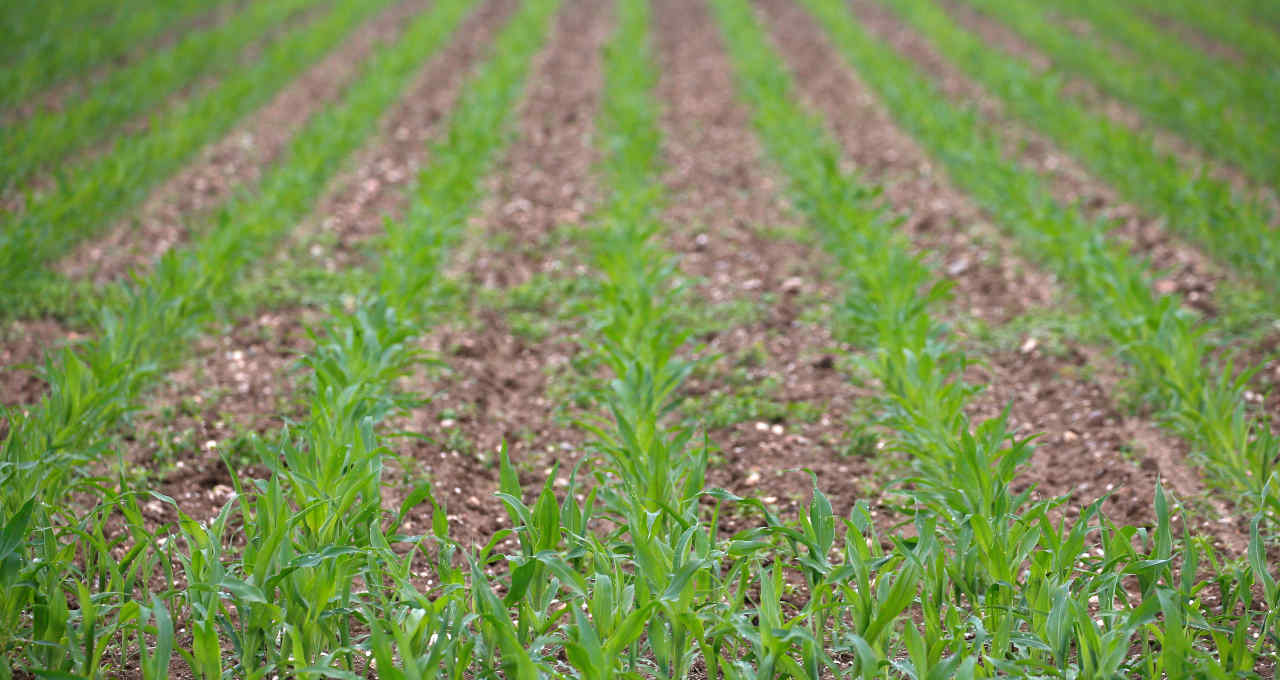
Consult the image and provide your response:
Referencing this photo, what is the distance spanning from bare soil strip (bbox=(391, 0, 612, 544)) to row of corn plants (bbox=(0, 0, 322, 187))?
341 cm

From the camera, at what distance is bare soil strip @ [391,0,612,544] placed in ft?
14.6

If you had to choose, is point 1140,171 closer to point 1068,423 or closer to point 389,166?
point 1068,423

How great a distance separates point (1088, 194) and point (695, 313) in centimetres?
396

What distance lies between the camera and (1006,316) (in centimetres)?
607

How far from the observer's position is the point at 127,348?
4.67 meters

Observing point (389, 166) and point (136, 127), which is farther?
point (136, 127)

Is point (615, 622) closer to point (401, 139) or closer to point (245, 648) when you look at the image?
point (245, 648)

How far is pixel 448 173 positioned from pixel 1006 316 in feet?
14.0

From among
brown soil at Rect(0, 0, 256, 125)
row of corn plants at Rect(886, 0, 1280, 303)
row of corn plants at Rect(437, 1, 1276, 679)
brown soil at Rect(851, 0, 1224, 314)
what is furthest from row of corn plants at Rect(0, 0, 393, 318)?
row of corn plants at Rect(886, 0, 1280, 303)

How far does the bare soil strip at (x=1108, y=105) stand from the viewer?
8.09 m

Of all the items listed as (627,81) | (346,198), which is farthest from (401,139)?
(627,81)

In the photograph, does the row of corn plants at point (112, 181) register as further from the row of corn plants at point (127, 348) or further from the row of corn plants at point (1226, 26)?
the row of corn plants at point (1226, 26)

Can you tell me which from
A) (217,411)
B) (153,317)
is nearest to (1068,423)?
(217,411)

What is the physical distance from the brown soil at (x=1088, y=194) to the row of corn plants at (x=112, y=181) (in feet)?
21.1
